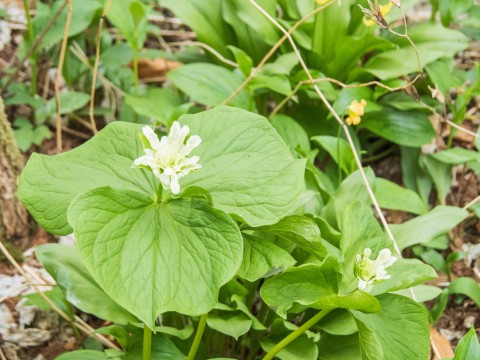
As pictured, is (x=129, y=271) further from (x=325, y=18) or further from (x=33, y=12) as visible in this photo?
(x=33, y=12)

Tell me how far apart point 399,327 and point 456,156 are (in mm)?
1002

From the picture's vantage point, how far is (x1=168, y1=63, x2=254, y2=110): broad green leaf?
219cm

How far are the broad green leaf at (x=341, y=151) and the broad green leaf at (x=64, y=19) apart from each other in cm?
96

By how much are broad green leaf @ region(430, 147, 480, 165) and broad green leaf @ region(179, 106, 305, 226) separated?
1.05m

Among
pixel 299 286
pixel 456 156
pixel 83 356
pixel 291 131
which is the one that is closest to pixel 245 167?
pixel 299 286

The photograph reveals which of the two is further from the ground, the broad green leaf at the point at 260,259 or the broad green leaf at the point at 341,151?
the broad green leaf at the point at 260,259

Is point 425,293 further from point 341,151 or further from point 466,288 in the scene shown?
point 341,151

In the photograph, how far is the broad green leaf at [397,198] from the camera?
204 centimetres

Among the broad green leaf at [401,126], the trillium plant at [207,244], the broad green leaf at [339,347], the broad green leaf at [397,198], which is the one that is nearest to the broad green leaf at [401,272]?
the trillium plant at [207,244]

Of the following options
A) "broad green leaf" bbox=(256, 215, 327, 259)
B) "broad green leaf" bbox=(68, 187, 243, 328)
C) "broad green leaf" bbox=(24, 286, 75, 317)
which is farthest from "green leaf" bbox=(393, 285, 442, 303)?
"broad green leaf" bbox=(24, 286, 75, 317)

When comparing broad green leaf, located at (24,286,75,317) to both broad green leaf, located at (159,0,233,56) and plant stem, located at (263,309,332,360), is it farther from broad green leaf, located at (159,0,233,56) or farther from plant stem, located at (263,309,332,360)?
broad green leaf, located at (159,0,233,56)

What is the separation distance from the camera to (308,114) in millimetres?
2350

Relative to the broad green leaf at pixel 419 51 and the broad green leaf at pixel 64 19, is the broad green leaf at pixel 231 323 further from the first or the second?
the broad green leaf at pixel 64 19

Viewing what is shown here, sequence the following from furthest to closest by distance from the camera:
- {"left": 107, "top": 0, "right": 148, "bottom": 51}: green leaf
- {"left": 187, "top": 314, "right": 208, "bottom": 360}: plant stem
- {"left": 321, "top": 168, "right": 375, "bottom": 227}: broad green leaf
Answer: {"left": 107, "top": 0, "right": 148, "bottom": 51}: green leaf → {"left": 321, "top": 168, "right": 375, "bottom": 227}: broad green leaf → {"left": 187, "top": 314, "right": 208, "bottom": 360}: plant stem
